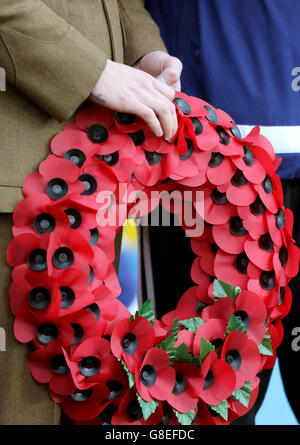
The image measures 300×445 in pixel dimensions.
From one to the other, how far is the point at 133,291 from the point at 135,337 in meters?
0.67

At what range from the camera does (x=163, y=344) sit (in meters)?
0.87

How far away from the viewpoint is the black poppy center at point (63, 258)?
0.81m

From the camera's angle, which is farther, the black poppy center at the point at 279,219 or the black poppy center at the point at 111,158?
the black poppy center at the point at 279,219

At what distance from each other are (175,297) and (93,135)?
1.36 ft

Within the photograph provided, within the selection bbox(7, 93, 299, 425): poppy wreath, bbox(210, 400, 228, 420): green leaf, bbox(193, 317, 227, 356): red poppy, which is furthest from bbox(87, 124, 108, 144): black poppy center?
bbox(210, 400, 228, 420): green leaf

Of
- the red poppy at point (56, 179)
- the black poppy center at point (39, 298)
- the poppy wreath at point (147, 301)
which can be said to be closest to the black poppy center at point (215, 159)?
the poppy wreath at point (147, 301)

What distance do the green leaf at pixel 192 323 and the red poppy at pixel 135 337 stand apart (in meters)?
0.09

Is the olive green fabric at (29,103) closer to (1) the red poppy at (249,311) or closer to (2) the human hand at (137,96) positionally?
(2) the human hand at (137,96)

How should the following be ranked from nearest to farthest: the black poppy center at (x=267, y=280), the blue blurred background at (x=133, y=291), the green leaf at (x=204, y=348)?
the green leaf at (x=204, y=348) → the black poppy center at (x=267, y=280) → the blue blurred background at (x=133, y=291)

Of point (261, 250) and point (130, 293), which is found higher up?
point (261, 250)

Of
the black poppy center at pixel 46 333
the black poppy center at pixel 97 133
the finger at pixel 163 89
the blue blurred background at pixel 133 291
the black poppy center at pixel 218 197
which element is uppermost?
the finger at pixel 163 89

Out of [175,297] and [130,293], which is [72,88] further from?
[130,293]

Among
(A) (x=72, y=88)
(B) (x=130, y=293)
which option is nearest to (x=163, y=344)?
(A) (x=72, y=88)

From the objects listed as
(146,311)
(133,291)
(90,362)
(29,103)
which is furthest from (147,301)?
(133,291)
